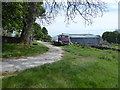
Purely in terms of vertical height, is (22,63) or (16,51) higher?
(16,51)

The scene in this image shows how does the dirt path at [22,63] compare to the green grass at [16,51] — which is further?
the green grass at [16,51]

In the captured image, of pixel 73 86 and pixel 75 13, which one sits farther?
pixel 75 13

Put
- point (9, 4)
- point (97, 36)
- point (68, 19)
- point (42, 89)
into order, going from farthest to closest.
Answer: point (97, 36)
point (68, 19)
point (9, 4)
point (42, 89)

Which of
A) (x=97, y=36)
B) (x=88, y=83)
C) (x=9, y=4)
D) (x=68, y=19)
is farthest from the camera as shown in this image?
(x=97, y=36)

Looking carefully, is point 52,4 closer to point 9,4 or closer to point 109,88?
point 9,4

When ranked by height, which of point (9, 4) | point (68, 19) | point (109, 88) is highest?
point (9, 4)

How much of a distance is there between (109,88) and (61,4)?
25.6 feet

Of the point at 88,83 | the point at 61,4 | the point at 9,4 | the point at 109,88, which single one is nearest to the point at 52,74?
the point at 88,83

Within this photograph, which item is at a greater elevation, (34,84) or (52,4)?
(52,4)

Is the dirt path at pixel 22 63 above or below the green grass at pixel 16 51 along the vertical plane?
below

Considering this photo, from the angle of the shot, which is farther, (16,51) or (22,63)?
(16,51)

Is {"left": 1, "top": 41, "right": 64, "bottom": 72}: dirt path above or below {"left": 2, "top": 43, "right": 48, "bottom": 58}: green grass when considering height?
below

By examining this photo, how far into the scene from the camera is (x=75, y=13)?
1019cm

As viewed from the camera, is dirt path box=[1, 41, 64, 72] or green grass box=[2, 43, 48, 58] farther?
green grass box=[2, 43, 48, 58]
